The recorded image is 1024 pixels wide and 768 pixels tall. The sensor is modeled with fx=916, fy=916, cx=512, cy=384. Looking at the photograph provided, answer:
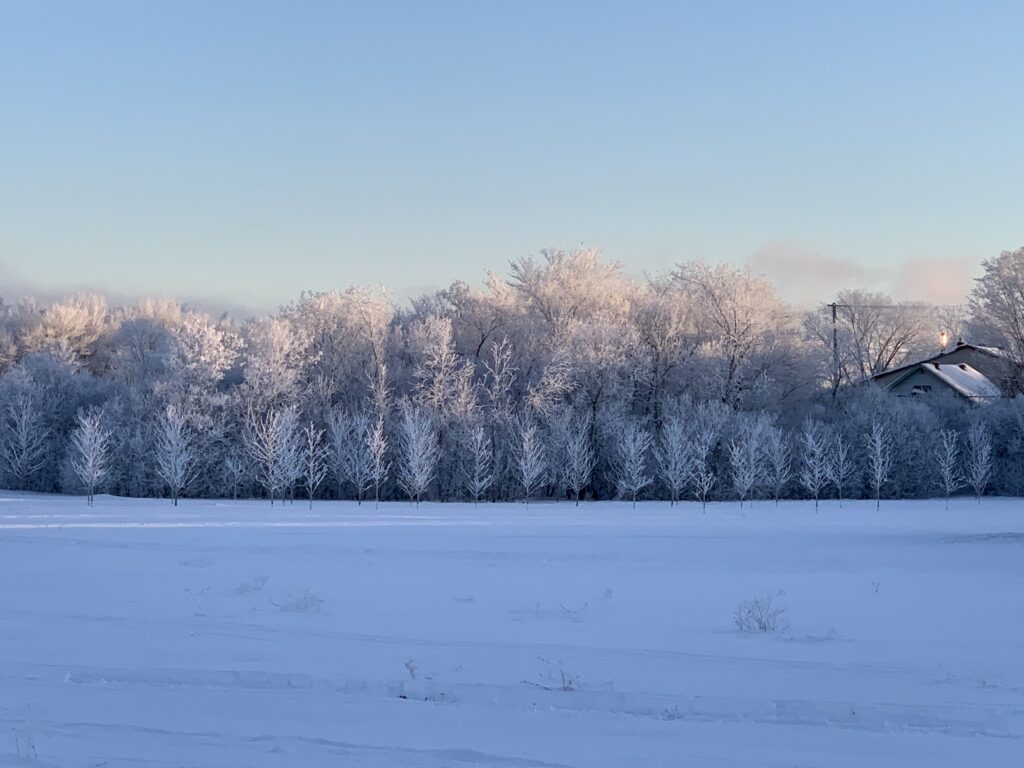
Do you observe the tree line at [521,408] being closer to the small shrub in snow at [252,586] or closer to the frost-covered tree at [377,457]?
the frost-covered tree at [377,457]

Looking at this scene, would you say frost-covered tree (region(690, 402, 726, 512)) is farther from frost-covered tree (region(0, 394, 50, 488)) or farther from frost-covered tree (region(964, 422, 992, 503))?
frost-covered tree (region(0, 394, 50, 488))

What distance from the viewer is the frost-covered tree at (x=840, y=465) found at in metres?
41.0

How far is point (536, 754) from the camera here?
6.26 m

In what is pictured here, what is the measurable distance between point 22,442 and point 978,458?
46.0 m

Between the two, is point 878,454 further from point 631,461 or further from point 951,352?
point 951,352

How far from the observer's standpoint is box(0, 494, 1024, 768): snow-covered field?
21.3 feet

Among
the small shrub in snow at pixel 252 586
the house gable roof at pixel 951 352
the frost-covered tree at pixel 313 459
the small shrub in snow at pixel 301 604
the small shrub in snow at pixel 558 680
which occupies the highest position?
the house gable roof at pixel 951 352

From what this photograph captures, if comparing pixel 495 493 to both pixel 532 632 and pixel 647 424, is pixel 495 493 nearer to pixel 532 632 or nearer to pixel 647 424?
pixel 647 424

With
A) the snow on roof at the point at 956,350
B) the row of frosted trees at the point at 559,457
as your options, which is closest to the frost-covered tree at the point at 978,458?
the row of frosted trees at the point at 559,457

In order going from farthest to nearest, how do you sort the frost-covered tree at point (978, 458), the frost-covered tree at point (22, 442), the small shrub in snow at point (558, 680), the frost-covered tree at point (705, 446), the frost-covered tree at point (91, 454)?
the frost-covered tree at point (22, 442) < the frost-covered tree at point (705, 446) < the frost-covered tree at point (978, 458) < the frost-covered tree at point (91, 454) < the small shrub in snow at point (558, 680)

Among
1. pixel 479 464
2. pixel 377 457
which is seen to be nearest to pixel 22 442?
pixel 377 457

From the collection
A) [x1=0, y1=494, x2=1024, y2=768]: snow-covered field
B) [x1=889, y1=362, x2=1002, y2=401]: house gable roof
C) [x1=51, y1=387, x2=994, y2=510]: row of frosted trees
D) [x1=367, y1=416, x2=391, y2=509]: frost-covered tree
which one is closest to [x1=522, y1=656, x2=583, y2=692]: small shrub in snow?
[x1=0, y1=494, x2=1024, y2=768]: snow-covered field

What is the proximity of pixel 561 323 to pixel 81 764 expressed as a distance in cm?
4481

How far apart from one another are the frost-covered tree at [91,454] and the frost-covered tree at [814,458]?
98.6 feet
